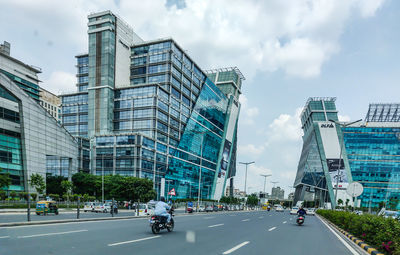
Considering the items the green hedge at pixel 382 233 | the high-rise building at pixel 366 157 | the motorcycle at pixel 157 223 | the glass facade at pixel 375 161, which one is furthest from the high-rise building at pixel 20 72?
the glass facade at pixel 375 161

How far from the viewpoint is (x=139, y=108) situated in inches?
3246

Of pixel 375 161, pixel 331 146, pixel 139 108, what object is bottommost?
pixel 375 161

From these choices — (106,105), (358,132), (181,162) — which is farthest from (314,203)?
(106,105)

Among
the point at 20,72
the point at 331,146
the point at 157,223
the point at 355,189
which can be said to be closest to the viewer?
the point at 157,223

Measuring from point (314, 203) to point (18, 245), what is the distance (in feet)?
428

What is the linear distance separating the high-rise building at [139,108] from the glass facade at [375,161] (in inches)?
2043

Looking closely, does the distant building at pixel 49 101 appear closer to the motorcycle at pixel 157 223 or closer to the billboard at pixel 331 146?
the billboard at pixel 331 146

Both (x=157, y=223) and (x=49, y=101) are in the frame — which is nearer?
(x=157, y=223)

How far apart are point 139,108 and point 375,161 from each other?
269ft

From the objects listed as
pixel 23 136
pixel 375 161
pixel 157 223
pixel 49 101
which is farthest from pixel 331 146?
pixel 49 101

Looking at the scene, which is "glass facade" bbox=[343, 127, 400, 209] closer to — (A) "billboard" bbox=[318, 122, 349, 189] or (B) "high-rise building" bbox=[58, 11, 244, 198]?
(A) "billboard" bbox=[318, 122, 349, 189]

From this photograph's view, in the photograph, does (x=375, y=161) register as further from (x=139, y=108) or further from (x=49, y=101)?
(x=49, y=101)

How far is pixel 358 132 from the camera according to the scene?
109875mm

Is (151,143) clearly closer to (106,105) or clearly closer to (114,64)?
(106,105)
